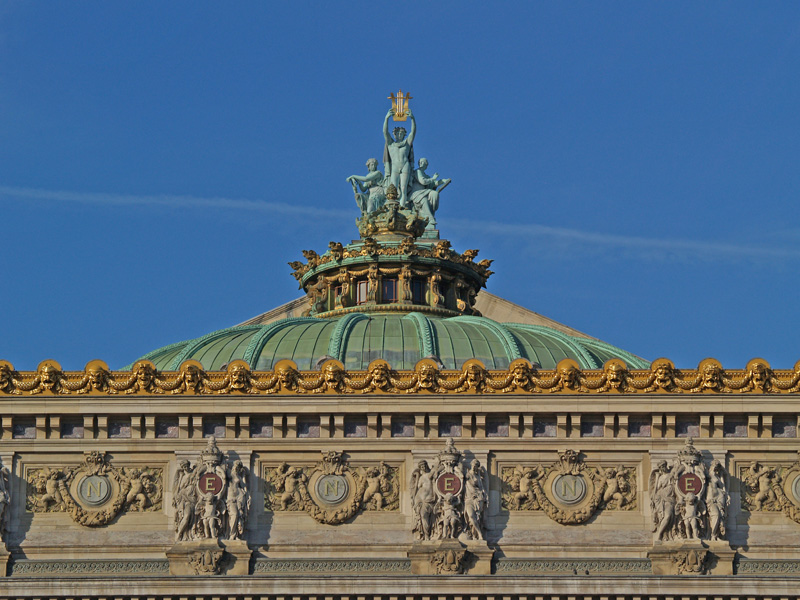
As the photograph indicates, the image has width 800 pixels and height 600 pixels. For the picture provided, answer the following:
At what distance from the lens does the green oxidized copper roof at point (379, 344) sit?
67562mm

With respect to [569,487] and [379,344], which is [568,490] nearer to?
[569,487]

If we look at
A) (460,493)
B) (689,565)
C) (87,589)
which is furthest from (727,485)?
(87,589)

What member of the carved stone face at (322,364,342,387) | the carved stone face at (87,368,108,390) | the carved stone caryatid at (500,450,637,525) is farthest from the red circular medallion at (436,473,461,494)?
the carved stone face at (87,368,108,390)

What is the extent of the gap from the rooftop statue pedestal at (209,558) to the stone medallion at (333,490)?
2.44 metres

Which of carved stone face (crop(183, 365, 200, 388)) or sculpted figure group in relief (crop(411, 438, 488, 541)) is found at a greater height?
carved stone face (crop(183, 365, 200, 388))

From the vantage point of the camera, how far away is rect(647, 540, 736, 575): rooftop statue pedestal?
5894cm

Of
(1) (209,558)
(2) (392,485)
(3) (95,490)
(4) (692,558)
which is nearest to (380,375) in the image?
(2) (392,485)

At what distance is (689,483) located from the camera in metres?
59.8

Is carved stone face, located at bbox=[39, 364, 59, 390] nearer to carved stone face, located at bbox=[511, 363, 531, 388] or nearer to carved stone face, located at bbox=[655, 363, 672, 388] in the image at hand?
carved stone face, located at bbox=[511, 363, 531, 388]

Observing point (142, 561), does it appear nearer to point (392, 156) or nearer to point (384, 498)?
point (384, 498)

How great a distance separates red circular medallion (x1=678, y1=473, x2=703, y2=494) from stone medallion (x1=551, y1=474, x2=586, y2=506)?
255 cm

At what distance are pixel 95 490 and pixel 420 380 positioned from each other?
900 cm

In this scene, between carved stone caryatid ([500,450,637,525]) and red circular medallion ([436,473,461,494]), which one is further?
carved stone caryatid ([500,450,637,525])

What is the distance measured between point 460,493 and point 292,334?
11055 millimetres
